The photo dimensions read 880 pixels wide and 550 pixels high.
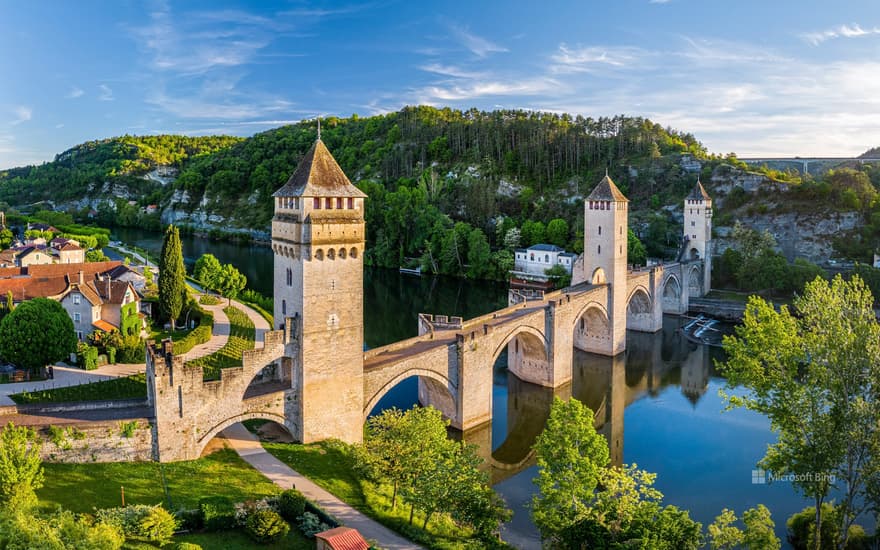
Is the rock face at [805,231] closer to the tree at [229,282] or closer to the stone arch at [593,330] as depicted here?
the stone arch at [593,330]

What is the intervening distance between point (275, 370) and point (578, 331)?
30.2 metres

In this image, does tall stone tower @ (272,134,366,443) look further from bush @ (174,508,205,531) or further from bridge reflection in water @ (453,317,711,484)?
bridge reflection in water @ (453,317,711,484)

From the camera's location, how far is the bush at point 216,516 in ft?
65.6

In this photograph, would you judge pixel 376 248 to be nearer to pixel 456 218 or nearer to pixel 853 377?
pixel 456 218

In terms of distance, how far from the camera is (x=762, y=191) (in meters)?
81.8

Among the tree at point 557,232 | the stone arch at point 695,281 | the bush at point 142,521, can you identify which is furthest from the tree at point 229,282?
the stone arch at point 695,281

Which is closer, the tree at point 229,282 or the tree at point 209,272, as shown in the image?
the tree at point 229,282

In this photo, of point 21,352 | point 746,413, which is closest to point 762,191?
point 746,413

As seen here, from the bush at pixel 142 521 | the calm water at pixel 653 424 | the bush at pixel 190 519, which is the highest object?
the bush at pixel 142 521

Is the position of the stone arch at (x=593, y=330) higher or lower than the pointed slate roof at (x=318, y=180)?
lower

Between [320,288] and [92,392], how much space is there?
50.5ft

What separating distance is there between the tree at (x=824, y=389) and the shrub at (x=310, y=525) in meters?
15.5

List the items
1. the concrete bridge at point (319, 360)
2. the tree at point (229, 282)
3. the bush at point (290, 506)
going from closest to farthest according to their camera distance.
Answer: the bush at point (290, 506), the concrete bridge at point (319, 360), the tree at point (229, 282)

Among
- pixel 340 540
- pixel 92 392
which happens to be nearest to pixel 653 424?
pixel 340 540
